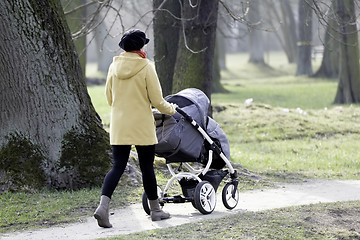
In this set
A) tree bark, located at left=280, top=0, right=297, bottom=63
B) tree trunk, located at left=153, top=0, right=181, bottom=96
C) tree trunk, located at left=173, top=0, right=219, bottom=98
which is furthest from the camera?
tree bark, located at left=280, top=0, right=297, bottom=63

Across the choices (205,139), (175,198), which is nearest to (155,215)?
(175,198)

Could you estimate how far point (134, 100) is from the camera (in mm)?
6500

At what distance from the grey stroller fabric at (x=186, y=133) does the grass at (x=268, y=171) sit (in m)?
0.84

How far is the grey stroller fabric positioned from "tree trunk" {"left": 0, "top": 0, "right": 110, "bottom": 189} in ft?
5.11

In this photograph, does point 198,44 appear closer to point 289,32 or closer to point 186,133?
point 186,133

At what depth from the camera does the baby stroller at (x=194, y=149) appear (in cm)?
698

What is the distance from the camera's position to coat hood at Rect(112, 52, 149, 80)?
21.2 feet

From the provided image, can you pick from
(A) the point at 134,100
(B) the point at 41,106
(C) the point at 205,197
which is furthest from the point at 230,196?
(B) the point at 41,106

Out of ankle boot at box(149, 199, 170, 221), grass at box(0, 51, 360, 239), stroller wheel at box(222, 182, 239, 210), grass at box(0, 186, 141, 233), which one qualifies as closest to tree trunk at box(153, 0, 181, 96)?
grass at box(0, 51, 360, 239)

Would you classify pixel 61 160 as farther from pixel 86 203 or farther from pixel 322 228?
pixel 322 228

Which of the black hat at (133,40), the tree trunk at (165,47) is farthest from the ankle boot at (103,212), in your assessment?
the tree trunk at (165,47)

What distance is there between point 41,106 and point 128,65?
207 cm

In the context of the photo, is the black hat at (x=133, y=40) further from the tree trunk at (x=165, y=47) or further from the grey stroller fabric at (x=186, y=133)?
the tree trunk at (x=165, y=47)

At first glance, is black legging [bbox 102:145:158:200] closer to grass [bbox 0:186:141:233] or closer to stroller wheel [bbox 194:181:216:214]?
stroller wheel [bbox 194:181:216:214]
